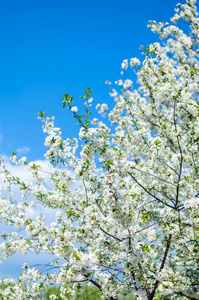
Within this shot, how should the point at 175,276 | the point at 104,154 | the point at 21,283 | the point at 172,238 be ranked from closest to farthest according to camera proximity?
the point at 175,276, the point at 104,154, the point at 172,238, the point at 21,283

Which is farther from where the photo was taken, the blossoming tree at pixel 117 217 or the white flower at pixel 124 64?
the white flower at pixel 124 64

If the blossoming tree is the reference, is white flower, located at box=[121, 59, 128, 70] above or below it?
above

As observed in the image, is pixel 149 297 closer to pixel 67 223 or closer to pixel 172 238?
pixel 172 238

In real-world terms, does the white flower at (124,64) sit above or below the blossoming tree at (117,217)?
above

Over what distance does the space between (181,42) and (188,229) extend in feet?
24.5

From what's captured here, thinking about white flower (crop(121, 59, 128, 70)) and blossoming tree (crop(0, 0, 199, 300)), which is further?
white flower (crop(121, 59, 128, 70))

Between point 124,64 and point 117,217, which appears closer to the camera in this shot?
point 117,217

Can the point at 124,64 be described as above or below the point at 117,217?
above

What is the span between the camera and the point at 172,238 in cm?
541

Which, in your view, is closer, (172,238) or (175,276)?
(175,276)

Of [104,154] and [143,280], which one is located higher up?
[104,154]

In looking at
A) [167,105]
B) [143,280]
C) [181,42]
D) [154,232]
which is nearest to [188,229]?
[154,232]

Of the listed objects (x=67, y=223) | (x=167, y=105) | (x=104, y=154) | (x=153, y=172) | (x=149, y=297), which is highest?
(x=167, y=105)

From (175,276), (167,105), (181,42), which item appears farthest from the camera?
(181,42)
